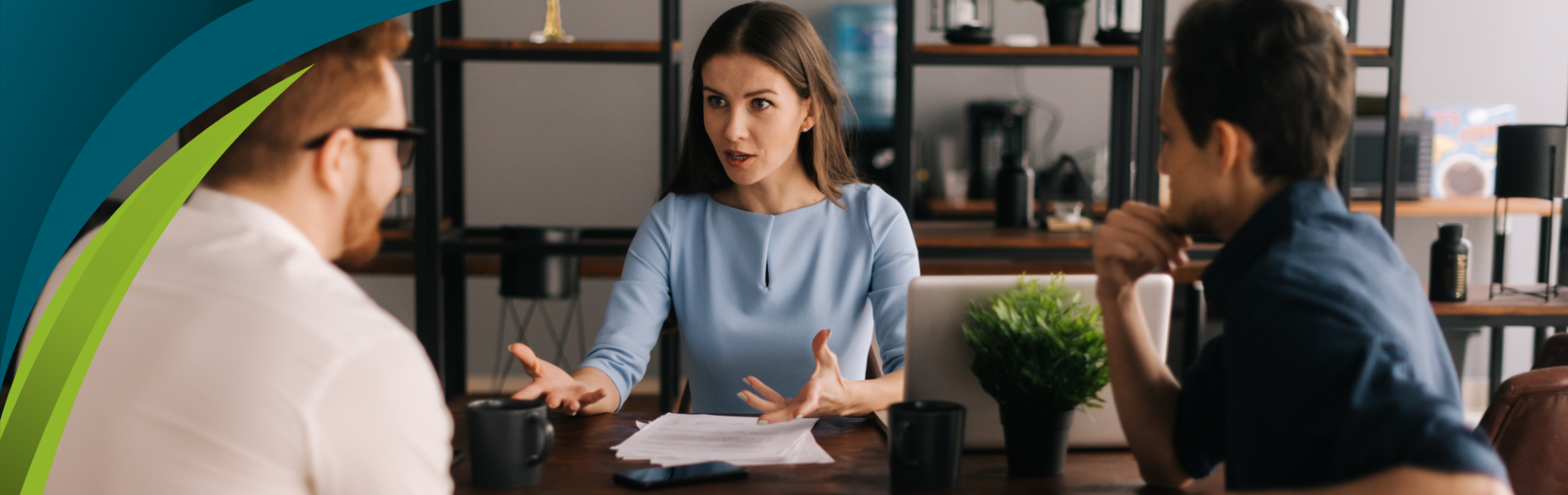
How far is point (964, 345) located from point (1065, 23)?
6.72ft

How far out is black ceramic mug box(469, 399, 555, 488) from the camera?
1.00 meters

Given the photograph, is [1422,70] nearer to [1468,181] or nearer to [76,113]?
[1468,181]

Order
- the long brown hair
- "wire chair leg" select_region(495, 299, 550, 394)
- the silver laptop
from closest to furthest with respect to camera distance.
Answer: the silver laptop, the long brown hair, "wire chair leg" select_region(495, 299, 550, 394)

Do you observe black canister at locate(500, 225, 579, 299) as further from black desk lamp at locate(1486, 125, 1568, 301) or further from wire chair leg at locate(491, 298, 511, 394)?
black desk lamp at locate(1486, 125, 1568, 301)

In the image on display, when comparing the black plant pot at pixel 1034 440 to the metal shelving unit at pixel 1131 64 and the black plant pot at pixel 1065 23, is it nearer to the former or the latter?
the metal shelving unit at pixel 1131 64

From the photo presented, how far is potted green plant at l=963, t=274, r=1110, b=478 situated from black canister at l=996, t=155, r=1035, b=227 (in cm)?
202

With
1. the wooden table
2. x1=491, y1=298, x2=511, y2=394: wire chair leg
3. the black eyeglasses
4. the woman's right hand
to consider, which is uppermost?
the black eyeglasses

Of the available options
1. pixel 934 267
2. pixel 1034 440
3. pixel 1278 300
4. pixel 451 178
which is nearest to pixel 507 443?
pixel 1034 440

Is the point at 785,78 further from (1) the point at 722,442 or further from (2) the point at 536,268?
(2) the point at 536,268

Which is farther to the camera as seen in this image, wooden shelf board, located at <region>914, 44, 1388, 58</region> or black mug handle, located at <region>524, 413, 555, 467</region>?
wooden shelf board, located at <region>914, 44, 1388, 58</region>

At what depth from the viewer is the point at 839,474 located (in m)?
1.09

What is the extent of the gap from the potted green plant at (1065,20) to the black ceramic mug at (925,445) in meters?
2.16

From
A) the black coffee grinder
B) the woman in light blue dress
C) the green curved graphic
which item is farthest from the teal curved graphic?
the black coffee grinder

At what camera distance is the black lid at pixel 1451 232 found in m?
2.59
